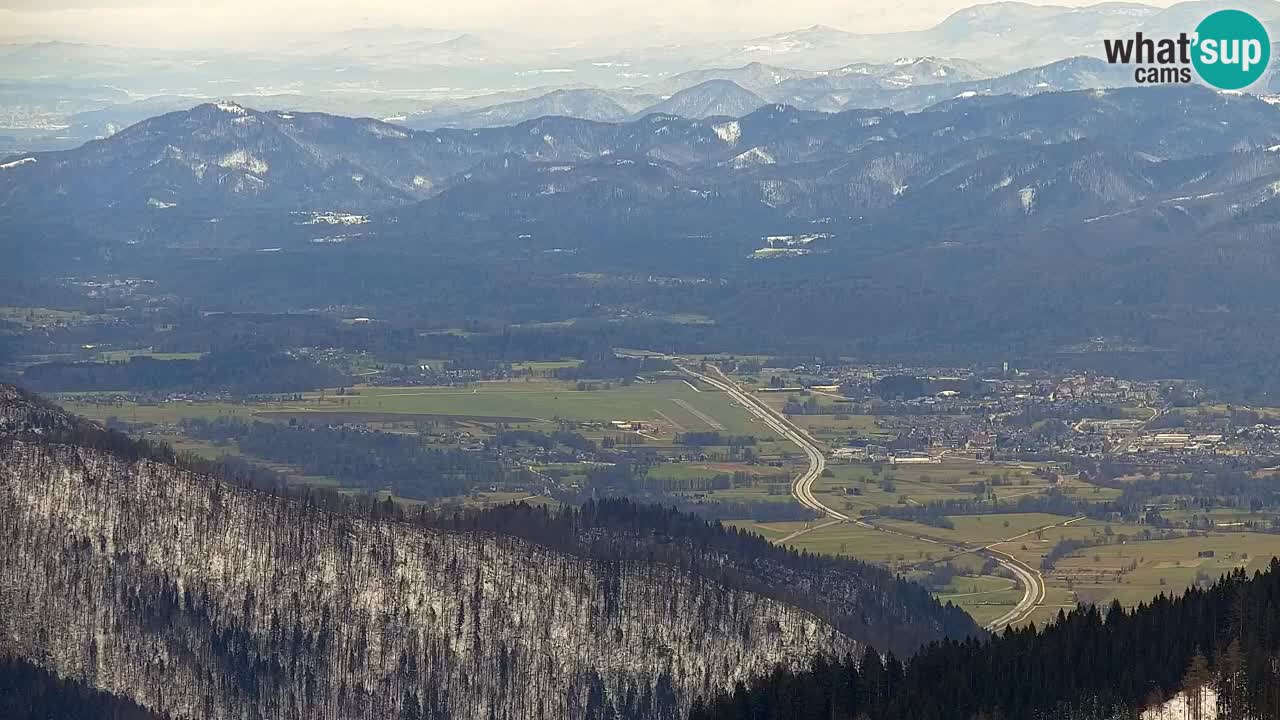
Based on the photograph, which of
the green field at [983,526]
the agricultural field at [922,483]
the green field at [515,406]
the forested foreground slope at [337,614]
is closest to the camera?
the forested foreground slope at [337,614]

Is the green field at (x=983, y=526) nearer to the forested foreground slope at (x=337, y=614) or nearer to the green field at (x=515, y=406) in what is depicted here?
the green field at (x=515, y=406)

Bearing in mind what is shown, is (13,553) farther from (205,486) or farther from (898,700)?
(898,700)

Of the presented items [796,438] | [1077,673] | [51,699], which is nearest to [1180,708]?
[1077,673]

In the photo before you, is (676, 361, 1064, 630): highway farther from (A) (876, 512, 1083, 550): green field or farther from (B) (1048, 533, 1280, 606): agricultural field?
(B) (1048, 533, 1280, 606): agricultural field

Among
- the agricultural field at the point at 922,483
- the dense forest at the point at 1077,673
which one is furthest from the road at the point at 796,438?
the dense forest at the point at 1077,673

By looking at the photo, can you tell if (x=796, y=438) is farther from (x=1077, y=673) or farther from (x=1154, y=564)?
(x=1077, y=673)
